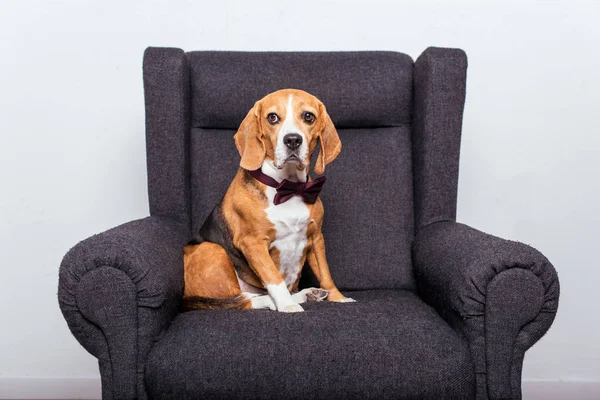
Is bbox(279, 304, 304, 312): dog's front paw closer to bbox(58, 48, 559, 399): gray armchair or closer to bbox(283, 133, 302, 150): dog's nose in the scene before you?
bbox(58, 48, 559, 399): gray armchair

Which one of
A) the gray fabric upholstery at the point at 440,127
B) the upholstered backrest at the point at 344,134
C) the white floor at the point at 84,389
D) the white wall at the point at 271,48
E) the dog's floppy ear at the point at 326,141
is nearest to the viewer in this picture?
the dog's floppy ear at the point at 326,141

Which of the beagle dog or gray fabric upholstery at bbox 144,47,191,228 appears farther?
gray fabric upholstery at bbox 144,47,191,228

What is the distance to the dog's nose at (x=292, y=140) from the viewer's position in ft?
7.32

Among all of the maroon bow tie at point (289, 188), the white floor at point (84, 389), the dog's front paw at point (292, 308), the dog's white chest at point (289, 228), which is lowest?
the white floor at point (84, 389)

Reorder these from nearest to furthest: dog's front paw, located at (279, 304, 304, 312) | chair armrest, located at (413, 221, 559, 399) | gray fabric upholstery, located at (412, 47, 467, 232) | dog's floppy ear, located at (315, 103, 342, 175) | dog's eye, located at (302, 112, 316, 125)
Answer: chair armrest, located at (413, 221, 559, 399) < dog's front paw, located at (279, 304, 304, 312) < dog's eye, located at (302, 112, 316, 125) < dog's floppy ear, located at (315, 103, 342, 175) < gray fabric upholstery, located at (412, 47, 467, 232)

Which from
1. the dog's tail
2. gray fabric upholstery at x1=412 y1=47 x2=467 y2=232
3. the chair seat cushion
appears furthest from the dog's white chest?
gray fabric upholstery at x1=412 y1=47 x2=467 y2=232

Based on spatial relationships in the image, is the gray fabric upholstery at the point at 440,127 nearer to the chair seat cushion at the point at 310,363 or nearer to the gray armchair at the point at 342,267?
the gray armchair at the point at 342,267

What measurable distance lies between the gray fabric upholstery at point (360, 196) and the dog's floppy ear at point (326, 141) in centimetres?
45

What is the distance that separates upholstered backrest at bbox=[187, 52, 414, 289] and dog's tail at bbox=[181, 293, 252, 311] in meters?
0.60

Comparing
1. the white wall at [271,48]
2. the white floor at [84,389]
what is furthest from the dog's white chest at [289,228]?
the white floor at [84,389]

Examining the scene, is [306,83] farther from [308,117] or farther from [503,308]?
[503,308]

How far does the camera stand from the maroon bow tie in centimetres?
240

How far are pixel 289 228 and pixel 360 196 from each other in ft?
1.87

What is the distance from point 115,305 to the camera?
1979mm
